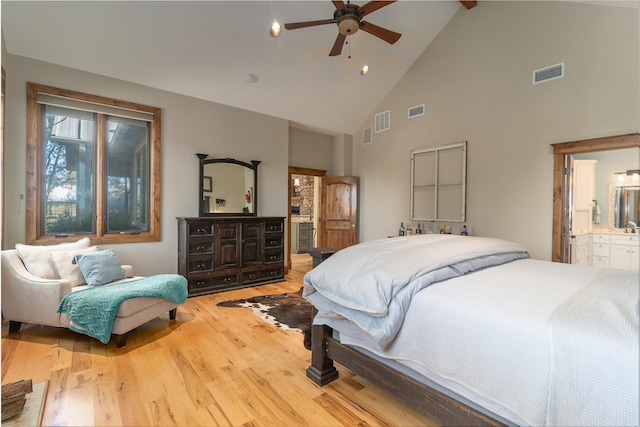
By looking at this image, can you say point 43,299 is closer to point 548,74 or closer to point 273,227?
point 273,227

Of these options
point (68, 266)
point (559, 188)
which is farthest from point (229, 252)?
point (559, 188)

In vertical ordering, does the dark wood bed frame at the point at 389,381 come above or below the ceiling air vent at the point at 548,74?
below

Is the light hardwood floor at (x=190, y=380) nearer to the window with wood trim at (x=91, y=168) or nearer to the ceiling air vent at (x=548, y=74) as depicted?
the window with wood trim at (x=91, y=168)

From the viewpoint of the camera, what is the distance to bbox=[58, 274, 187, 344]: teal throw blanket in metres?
2.57

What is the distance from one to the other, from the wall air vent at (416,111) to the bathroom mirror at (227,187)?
2901 mm

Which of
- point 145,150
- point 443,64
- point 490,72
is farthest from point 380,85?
point 145,150

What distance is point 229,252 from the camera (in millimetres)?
4570

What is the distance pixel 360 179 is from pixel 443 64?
2.60 m

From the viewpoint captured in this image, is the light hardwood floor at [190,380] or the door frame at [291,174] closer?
the light hardwood floor at [190,380]

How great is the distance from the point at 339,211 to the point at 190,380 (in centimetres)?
466

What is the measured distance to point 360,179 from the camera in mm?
6551

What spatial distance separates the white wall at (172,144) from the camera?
3414 mm

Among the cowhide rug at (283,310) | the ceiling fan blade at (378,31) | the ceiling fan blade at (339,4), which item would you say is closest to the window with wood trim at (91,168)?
the cowhide rug at (283,310)

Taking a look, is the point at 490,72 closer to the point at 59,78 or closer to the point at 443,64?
the point at 443,64
